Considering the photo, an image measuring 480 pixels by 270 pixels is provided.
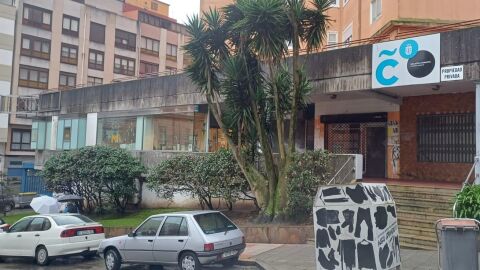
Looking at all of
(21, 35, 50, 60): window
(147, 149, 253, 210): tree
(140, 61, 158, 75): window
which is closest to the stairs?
(147, 149, 253, 210): tree

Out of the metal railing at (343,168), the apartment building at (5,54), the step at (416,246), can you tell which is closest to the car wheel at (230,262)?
the step at (416,246)

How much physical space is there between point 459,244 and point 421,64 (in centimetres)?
774

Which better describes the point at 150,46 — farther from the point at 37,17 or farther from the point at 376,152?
the point at 376,152

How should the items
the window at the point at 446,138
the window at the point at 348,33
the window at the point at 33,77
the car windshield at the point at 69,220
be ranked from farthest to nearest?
the window at the point at 33,77, the window at the point at 348,33, the window at the point at 446,138, the car windshield at the point at 69,220

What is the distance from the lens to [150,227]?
A: 39.7 feet

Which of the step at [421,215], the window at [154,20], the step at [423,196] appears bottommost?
the step at [421,215]

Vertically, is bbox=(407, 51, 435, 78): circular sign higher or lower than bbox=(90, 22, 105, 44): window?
lower

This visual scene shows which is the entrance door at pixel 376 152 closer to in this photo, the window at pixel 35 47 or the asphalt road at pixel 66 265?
the asphalt road at pixel 66 265

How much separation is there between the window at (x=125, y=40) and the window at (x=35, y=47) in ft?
27.3

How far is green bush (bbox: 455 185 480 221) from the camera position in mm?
9953

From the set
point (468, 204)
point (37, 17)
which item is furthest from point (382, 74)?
point (37, 17)

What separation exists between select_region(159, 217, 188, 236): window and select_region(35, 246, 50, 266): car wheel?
13.6 ft

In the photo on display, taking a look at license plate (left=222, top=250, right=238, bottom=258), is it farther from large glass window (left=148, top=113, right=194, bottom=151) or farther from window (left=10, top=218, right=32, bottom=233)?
large glass window (left=148, top=113, right=194, bottom=151)

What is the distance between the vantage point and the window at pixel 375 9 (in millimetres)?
20888
